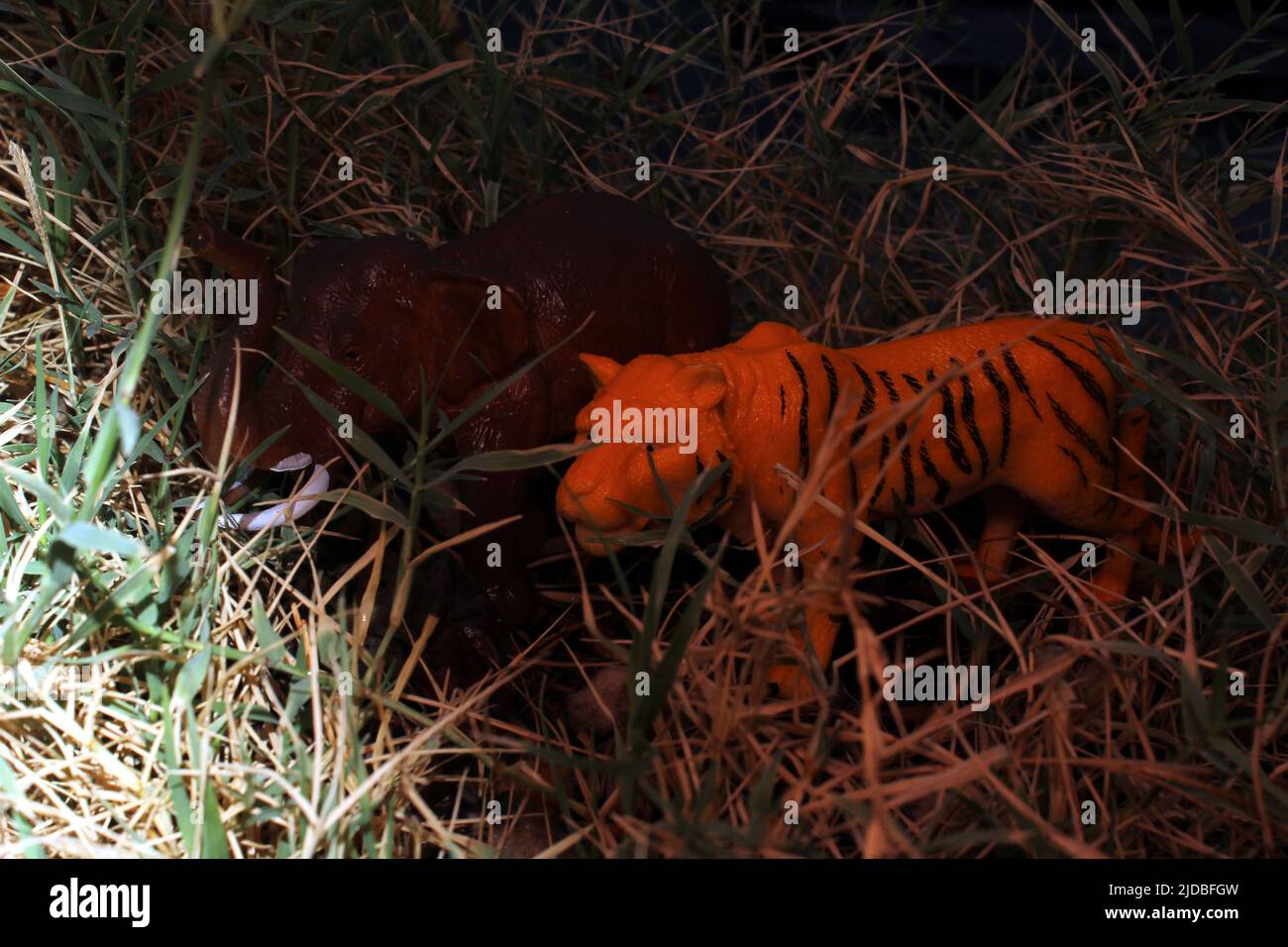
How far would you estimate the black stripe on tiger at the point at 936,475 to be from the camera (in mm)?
1646

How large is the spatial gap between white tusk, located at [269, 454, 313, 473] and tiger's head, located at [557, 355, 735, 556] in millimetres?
396

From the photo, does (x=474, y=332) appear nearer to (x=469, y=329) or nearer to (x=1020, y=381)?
(x=469, y=329)

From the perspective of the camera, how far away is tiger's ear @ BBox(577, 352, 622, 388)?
167 cm

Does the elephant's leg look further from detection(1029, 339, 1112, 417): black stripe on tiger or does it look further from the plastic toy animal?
detection(1029, 339, 1112, 417): black stripe on tiger

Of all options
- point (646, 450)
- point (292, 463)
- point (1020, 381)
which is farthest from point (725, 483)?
point (292, 463)

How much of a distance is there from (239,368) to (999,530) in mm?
1195

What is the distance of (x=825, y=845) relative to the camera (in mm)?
1343

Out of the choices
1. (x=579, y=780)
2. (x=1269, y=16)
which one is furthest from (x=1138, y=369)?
(x=579, y=780)

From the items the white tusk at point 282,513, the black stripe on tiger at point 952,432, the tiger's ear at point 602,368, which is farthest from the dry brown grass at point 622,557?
the tiger's ear at point 602,368

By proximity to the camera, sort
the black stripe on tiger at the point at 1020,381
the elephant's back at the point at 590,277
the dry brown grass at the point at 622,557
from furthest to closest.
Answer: the elephant's back at the point at 590,277, the black stripe on tiger at the point at 1020,381, the dry brown grass at the point at 622,557

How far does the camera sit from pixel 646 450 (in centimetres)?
156

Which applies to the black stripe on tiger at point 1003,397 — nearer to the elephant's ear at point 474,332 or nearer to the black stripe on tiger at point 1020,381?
the black stripe on tiger at point 1020,381

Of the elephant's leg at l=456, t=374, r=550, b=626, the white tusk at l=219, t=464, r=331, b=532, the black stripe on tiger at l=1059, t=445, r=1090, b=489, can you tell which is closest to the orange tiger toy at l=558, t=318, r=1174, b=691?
the black stripe on tiger at l=1059, t=445, r=1090, b=489

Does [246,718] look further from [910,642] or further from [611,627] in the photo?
[910,642]
